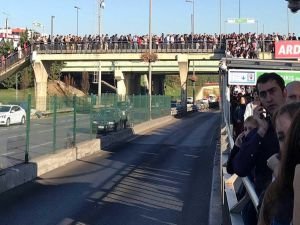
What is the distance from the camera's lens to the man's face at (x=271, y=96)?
428 centimetres

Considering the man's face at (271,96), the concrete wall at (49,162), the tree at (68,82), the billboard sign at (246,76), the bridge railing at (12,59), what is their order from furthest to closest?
1. the tree at (68,82)
2. the bridge railing at (12,59)
3. the billboard sign at (246,76)
4. the concrete wall at (49,162)
5. the man's face at (271,96)

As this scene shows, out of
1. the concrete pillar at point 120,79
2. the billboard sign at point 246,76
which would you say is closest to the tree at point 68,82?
Result: the concrete pillar at point 120,79

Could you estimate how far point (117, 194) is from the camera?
34.4 ft

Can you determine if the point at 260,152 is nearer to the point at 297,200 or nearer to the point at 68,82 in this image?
the point at 297,200

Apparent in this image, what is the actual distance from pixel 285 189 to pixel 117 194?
8395 millimetres

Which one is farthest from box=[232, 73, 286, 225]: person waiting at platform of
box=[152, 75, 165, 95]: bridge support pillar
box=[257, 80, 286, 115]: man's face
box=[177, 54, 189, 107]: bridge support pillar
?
box=[152, 75, 165, 95]: bridge support pillar

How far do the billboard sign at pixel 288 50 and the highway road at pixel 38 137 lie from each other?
1302 cm

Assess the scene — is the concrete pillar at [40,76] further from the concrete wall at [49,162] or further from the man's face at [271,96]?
the man's face at [271,96]

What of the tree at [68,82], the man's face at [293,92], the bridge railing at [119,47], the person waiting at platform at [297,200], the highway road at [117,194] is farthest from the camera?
the tree at [68,82]

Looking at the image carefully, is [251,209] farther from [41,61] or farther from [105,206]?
[41,61]

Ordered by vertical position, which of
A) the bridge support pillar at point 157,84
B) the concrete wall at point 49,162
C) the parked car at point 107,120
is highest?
the bridge support pillar at point 157,84

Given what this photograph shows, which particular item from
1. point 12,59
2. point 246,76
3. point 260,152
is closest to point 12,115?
point 246,76

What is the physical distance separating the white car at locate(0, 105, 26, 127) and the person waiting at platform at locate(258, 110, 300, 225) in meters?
9.79

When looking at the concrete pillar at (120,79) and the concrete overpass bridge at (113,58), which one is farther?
the concrete pillar at (120,79)
